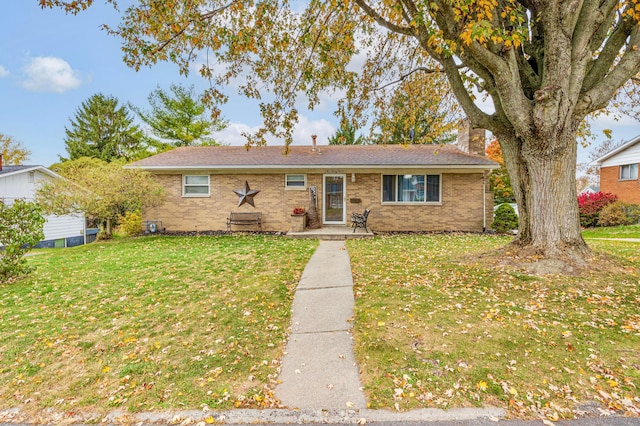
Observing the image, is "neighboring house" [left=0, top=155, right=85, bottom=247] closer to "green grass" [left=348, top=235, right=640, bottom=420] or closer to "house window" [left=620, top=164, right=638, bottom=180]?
"green grass" [left=348, top=235, right=640, bottom=420]

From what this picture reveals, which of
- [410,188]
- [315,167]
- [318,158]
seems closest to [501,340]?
[315,167]

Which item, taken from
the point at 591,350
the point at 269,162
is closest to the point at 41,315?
the point at 591,350

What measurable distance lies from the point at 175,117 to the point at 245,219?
19.1 m

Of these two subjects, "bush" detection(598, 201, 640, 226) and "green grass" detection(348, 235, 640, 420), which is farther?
"bush" detection(598, 201, 640, 226)

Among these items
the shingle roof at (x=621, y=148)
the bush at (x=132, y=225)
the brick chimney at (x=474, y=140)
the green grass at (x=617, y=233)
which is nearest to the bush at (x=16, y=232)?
the bush at (x=132, y=225)

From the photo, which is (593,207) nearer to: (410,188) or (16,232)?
(410,188)

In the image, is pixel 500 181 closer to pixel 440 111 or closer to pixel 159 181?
pixel 440 111

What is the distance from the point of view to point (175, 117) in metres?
27.5

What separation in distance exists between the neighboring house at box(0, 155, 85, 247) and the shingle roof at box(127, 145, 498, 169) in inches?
216

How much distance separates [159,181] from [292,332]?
12104mm

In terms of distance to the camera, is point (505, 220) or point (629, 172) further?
point (629, 172)

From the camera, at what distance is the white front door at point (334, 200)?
1370 cm

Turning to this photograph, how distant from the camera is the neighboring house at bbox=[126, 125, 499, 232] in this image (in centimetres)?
1332

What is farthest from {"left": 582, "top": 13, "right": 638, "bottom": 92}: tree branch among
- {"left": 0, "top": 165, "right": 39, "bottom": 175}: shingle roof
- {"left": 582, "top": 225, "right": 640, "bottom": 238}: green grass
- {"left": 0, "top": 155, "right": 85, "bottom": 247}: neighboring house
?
{"left": 0, "top": 165, "right": 39, "bottom": 175}: shingle roof
